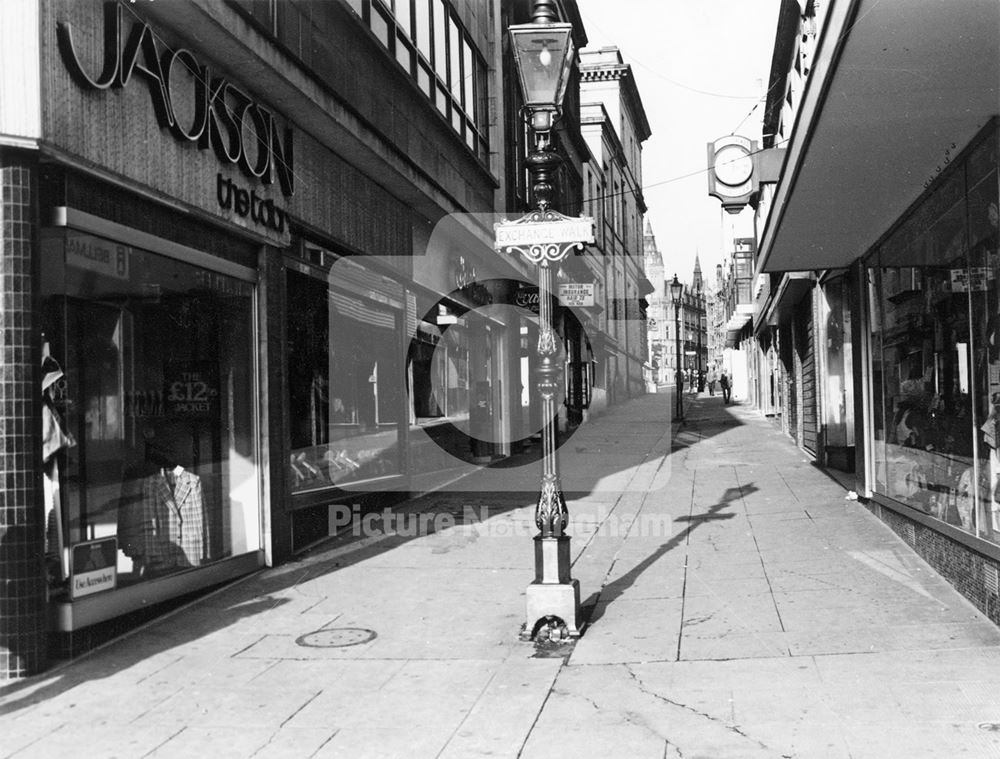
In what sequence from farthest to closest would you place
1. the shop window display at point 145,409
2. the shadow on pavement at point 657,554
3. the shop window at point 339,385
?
the shop window at point 339,385
the shadow on pavement at point 657,554
the shop window display at point 145,409

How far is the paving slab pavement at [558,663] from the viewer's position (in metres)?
5.09

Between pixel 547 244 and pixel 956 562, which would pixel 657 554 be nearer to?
pixel 956 562

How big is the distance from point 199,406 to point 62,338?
2.23 metres

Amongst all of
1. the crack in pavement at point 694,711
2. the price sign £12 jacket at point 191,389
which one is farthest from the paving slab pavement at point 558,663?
the price sign £12 jacket at point 191,389

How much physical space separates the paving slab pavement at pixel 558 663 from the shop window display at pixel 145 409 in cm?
70

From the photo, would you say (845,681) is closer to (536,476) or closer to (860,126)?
(860,126)

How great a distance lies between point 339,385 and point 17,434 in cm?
605

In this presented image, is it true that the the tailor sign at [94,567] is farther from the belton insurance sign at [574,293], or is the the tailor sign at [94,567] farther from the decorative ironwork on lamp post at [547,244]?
the belton insurance sign at [574,293]

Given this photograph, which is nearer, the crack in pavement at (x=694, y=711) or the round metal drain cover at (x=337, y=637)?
the crack in pavement at (x=694, y=711)

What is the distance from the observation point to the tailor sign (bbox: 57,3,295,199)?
6969 millimetres

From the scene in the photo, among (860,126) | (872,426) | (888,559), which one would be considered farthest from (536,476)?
(860,126)

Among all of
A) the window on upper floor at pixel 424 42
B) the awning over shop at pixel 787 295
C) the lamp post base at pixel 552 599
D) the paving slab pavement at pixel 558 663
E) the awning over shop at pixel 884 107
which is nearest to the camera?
the paving slab pavement at pixel 558 663

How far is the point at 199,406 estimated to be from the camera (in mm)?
8961

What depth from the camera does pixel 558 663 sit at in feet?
21.2
